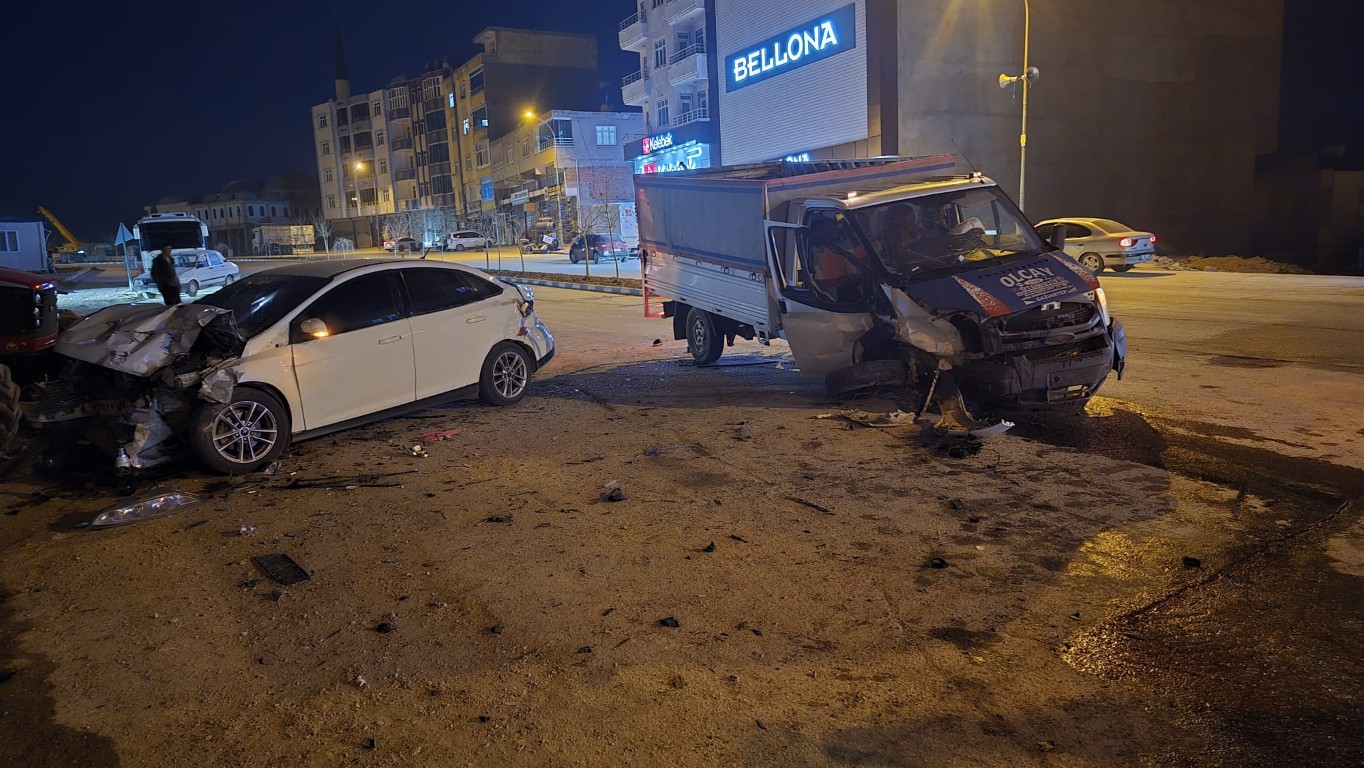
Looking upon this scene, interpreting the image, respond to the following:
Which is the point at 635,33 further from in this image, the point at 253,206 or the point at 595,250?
the point at 253,206

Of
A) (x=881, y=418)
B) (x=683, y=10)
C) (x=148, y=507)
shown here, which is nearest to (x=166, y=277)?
(x=148, y=507)

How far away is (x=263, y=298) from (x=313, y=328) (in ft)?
2.89

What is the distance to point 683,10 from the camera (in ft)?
170

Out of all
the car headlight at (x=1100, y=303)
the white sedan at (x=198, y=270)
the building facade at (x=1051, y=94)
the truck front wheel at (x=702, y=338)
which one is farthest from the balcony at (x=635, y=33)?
the car headlight at (x=1100, y=303)

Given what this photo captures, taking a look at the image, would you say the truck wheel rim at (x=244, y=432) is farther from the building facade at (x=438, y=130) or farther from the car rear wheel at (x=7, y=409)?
the building facade at (x=438, y=130)

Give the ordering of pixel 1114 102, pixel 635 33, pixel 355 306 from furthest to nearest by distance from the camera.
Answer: pixel 635 33 < pixel 1114 102 < pixel 355 306

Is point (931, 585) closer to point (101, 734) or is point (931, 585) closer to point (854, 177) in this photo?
point (101, 734)

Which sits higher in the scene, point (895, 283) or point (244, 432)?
point (895, 283)

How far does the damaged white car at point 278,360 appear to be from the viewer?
6918mm

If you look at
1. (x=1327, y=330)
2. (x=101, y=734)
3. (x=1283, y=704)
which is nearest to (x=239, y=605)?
(x=101, y=734)

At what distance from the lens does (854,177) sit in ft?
33.6

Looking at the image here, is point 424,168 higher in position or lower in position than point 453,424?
higher

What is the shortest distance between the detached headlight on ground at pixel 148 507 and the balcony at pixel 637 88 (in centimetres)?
5702

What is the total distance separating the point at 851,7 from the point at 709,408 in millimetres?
31590
